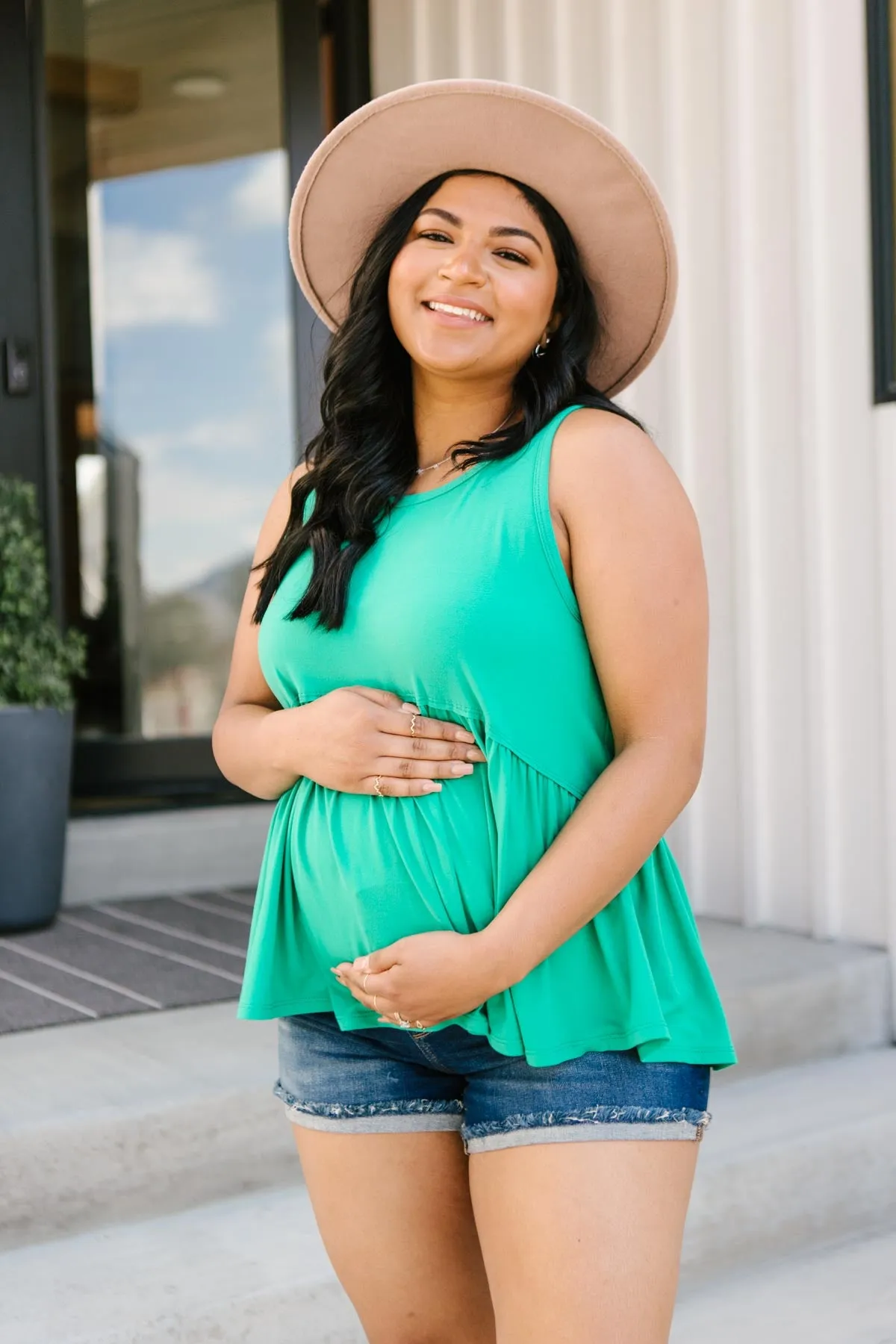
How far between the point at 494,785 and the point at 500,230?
1.77 ft

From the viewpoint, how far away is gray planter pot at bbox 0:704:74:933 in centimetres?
366

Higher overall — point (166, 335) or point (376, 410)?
point (166, 335)

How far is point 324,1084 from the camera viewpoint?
141 cm

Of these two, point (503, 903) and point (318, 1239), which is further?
point (318, 1239)

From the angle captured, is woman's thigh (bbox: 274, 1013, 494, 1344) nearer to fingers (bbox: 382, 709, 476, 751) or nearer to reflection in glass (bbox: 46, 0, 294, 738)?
fingers (bbox: 382, 709, 476, 751)

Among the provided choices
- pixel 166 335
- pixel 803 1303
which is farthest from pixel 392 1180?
pixel 166 335

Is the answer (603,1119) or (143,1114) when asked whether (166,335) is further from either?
(603,1119)

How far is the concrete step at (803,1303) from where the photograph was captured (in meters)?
2.34

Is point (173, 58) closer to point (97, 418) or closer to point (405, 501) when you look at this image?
point (97, 418)

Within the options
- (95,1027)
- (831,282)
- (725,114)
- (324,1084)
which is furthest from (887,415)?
(324,1084)

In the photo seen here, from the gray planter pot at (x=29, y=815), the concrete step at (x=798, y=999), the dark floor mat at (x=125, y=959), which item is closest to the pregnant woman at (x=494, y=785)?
the dark floor mat at (x=125, y=959)

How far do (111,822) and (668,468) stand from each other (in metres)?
3.19

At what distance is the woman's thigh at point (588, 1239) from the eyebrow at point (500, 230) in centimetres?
83

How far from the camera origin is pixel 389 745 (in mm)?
1321
